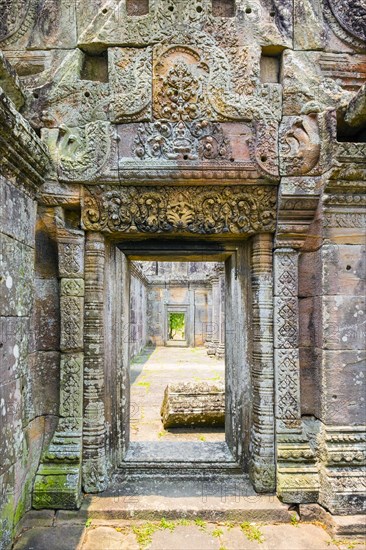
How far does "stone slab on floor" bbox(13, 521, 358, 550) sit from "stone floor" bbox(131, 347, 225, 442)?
1911mm

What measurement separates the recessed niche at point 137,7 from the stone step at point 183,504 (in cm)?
450

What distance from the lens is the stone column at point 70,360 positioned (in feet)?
11.2

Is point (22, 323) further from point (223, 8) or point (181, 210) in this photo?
point (223, 8)

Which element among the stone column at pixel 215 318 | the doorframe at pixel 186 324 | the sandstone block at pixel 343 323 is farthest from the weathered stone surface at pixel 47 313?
the doorframe at pixel 186 324

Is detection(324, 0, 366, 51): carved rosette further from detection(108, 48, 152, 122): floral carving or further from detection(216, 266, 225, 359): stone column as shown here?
detection(216, 266, 225, 359): stone column

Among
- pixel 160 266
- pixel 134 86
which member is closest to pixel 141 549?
pixel 134 86

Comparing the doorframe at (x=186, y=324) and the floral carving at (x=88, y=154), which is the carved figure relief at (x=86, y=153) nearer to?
the floral carving at (x=88, y=154)

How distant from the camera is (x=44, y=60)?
3615mm

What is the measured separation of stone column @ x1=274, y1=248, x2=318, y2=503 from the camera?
135 inches

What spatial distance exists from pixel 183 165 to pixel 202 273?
1462 centimetres

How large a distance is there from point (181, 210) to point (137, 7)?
197 cm

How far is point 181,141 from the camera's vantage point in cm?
345

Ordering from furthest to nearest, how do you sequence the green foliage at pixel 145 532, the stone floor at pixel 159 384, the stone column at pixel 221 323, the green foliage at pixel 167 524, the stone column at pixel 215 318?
1. the stone column at pixel 215 318
2. the stone column at pixel 221 323
3. the stone floor at pixel 159 384
4. the green foliage at pixel 167 524
5. the green foliage at pixel 145 532

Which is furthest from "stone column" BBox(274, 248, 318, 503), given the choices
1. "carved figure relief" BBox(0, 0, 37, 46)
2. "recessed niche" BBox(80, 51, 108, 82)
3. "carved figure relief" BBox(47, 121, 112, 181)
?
"carved figure relief" BBox(0, 0, 37, 46)
